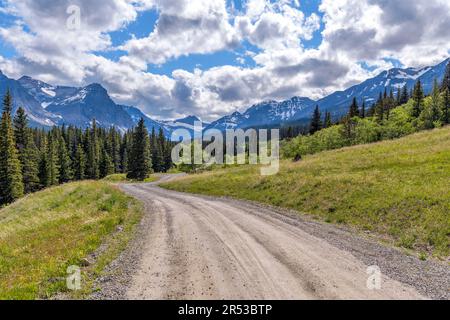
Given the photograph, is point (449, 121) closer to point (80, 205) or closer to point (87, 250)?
point (80, 205)

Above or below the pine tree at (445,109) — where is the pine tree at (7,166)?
below

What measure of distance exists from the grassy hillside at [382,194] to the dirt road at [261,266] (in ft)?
8.33

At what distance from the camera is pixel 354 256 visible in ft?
40.9

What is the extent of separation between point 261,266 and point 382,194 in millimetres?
14168

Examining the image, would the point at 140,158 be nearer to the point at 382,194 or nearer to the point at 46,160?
the point at 46,160

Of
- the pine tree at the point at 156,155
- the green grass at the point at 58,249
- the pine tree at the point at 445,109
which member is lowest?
the green grass at the point at 58,249

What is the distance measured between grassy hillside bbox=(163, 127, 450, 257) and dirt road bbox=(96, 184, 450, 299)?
254cm

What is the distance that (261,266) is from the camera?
10836 mm

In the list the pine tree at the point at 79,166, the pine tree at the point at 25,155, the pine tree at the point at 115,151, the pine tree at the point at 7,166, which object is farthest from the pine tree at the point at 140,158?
the pine tree at the point at 115,151

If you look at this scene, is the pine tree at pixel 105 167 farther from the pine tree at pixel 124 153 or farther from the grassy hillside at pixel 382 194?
the grassy hillside at pixel 382 194

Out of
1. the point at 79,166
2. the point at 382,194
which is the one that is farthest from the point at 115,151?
the point at 382,194

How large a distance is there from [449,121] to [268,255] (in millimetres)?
92410

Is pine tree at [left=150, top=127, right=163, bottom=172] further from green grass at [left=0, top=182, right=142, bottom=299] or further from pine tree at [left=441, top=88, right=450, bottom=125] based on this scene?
green grass at [left=0, top=182, right=142, bottom=299]

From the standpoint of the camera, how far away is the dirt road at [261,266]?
880 cm
